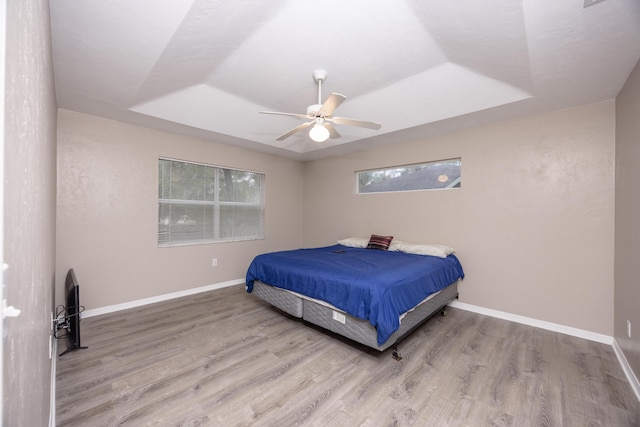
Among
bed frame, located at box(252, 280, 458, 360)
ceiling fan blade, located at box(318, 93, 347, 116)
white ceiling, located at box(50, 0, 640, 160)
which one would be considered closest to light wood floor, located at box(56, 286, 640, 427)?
bed frame, located at box(252, 280, 458, 360)

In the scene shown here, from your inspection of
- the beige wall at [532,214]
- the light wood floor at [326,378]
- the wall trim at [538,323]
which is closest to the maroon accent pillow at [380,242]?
the beige wall at [532,214]

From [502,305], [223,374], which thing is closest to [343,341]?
[223,374]

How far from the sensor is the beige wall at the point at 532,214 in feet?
8.89

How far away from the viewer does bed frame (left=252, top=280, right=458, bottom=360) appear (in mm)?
2287

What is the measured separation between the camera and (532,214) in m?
3.06

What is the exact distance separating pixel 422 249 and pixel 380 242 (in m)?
0.68

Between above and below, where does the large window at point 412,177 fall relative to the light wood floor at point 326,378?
above

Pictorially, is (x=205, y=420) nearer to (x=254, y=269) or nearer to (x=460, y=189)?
(x=254, y=269)

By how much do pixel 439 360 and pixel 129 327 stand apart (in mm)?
3172

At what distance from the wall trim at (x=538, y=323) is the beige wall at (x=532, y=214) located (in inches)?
1.9

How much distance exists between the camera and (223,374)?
208 centimetres

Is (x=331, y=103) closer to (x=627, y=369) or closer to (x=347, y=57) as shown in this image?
(x=347, y=57)

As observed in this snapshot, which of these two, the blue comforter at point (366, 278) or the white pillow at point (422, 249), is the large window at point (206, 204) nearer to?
the blue comforter at point (366, 278)

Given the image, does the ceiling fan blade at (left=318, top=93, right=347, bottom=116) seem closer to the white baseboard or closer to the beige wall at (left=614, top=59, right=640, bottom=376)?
the beige wall at (left=614, top=59, right=640, bottom=376)
